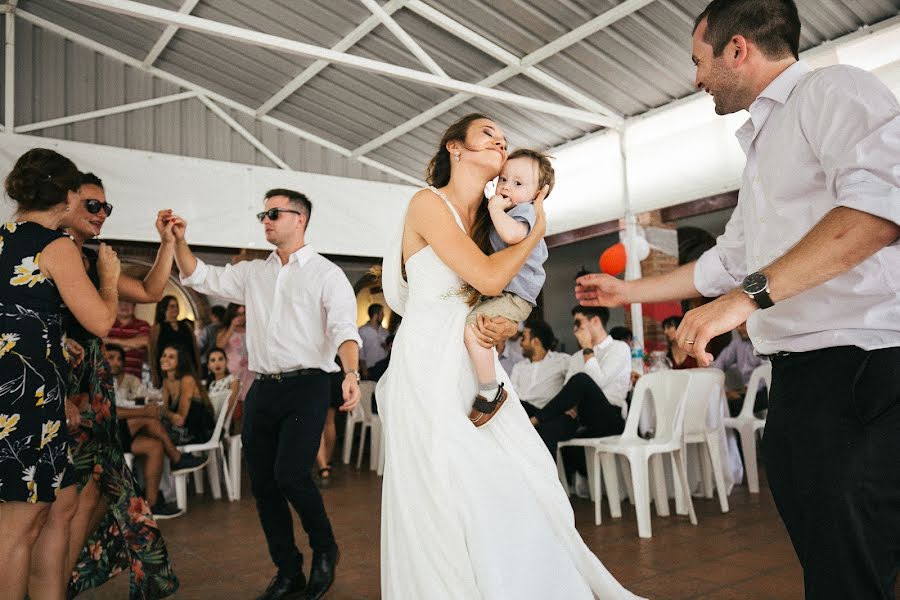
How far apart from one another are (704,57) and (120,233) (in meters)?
6.98

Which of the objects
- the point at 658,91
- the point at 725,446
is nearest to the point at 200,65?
Answer: the point at 658,91

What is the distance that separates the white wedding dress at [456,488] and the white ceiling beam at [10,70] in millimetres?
7151

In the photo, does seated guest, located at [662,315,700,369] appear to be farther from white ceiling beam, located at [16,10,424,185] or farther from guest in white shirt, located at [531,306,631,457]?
white ceiling beam, located at [16,10,424,185]

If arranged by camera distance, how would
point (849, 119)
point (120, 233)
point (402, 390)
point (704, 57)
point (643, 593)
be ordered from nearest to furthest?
point (849, 119) → point (704, 57) → point (402, 390) → point (643, 593) → point (120, 233)

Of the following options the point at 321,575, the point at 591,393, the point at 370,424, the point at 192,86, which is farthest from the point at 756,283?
the point at 192,86

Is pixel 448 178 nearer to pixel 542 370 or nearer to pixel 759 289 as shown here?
pixel 759 289

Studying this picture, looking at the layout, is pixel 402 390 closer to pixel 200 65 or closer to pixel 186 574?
pixel 186 574

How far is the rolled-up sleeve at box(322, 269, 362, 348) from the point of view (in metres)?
3.03

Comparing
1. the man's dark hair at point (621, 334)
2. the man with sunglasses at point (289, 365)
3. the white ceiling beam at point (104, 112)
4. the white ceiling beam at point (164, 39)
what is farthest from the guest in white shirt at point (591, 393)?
the white ceiling beam at point (104, 112)

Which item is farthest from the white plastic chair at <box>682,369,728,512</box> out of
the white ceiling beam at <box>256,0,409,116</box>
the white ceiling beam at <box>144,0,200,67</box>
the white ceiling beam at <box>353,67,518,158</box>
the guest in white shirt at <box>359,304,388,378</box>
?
the white ceiling beam at <box>144,0,200,67</box>

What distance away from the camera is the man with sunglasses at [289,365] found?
9.27 ft

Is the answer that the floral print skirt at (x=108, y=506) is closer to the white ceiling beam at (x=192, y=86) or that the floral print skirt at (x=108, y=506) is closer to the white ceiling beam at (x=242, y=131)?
the white ceiling beam at (x=242, y=131)

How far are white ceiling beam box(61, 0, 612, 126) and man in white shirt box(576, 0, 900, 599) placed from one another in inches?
175

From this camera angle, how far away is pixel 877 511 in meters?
1.34
